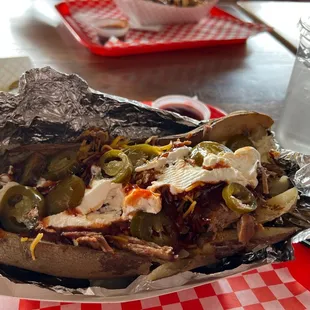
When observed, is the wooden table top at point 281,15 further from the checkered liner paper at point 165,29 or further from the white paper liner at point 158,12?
the white paper liner at point 158,12

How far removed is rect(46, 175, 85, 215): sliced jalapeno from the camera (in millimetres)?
854

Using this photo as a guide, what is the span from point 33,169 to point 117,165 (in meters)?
0.16

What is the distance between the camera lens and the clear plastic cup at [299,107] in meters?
1.32

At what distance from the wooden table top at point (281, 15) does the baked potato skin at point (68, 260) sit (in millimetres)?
1635

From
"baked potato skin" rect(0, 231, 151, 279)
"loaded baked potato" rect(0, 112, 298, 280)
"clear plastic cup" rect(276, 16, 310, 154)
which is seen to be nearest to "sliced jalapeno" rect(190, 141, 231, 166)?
"loaded baked potato" rect(0, 112, 298, 280)

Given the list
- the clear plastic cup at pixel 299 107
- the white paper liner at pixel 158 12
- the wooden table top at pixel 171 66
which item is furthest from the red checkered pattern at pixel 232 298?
the white paper liner at pixel 158 12

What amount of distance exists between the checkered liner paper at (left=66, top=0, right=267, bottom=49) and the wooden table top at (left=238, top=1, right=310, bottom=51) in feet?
0.49

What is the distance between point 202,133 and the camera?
103cm

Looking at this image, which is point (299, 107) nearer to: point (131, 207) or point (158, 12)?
point (131, 207)

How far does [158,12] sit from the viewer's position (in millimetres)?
2107

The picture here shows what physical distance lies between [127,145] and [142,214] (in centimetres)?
21

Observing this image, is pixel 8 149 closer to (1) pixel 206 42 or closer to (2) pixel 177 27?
(1) pixel 206 42

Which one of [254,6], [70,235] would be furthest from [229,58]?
[70,235]

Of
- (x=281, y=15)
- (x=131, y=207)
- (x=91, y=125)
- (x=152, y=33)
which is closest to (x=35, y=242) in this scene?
(x=131, y=207)
